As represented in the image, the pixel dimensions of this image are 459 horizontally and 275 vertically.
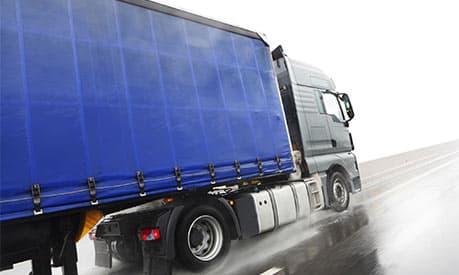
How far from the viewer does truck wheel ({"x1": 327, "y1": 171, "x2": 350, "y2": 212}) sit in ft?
22.5

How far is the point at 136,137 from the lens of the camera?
12.0 ft

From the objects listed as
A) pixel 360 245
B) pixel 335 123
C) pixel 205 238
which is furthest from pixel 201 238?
pixel 335 123

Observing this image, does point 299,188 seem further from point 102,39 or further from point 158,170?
point 102,39

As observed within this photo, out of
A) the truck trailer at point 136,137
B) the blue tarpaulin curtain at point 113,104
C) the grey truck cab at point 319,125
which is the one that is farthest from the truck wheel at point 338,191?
the blue tarpaulin curtain at point 113,104

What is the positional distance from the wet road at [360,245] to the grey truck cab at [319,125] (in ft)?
2.67

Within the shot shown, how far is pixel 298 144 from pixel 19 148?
5124 millimetres

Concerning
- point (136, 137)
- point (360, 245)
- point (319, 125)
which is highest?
point (319, 125)

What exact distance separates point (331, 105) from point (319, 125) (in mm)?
1105

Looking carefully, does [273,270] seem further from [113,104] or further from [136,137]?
[113,104]

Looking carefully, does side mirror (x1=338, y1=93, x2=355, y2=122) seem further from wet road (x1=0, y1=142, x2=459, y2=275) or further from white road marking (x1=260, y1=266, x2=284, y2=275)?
white road marking (x1=260, y1=266, x2=284, y2=275)

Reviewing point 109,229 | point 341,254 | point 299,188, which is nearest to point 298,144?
point 299,188

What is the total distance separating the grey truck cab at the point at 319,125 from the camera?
21.3ft

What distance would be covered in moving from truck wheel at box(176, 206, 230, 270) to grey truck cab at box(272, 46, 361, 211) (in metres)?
2.65

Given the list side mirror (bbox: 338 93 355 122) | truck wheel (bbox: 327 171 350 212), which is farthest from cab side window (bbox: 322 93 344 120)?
truck wheel (bbox: 327 171 350 212)
